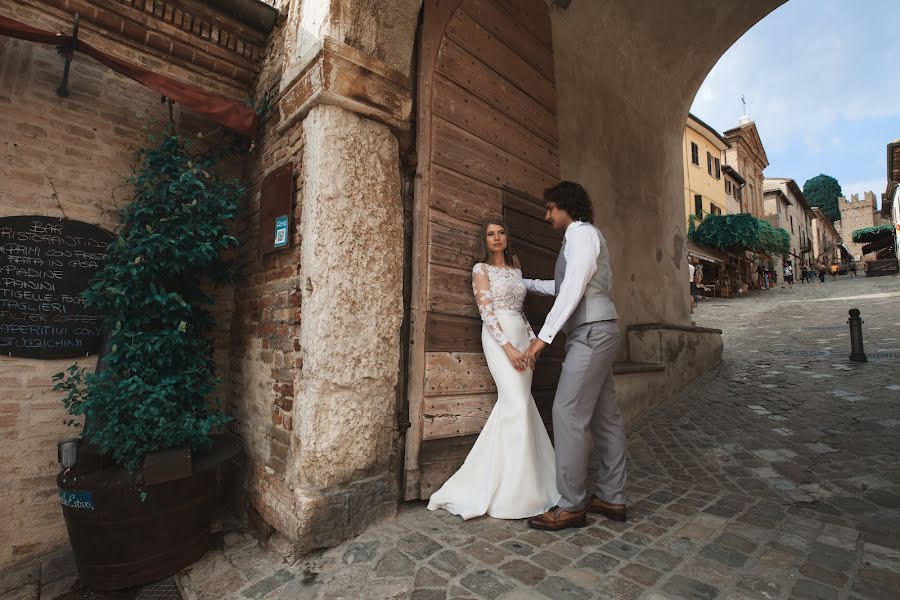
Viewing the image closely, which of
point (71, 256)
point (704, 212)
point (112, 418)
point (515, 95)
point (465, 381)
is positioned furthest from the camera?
point (704, 212)

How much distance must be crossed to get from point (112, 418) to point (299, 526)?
47.2 inches

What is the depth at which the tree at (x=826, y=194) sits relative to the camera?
5797cm

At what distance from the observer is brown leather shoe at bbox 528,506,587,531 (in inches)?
102

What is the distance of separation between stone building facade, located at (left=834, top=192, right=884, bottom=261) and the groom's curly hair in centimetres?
6174

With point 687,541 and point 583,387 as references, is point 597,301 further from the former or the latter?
point 687,541

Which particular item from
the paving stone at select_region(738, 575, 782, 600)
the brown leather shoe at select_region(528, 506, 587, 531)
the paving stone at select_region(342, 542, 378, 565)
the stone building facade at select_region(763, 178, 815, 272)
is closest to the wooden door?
the paving stone at select_region(342, 542, 378, 565)

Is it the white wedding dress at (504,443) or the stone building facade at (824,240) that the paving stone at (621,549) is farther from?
the stone building facade at (824,240)

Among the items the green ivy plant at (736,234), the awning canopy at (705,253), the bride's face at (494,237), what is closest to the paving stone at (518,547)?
the bride's face at (494,237)

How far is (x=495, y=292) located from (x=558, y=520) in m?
1.49

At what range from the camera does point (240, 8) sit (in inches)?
139

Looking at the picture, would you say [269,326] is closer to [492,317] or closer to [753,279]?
[492,317]

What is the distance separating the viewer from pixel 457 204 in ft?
10.9

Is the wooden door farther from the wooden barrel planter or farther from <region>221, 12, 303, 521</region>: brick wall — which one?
the wooden barrel planter

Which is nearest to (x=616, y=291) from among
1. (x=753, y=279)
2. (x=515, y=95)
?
(x=515, y=95)
